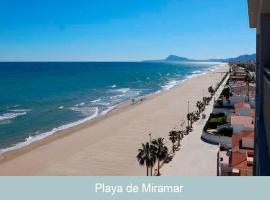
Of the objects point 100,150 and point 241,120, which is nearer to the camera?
point 100,150

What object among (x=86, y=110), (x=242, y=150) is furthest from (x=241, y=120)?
(x=86, y=110)

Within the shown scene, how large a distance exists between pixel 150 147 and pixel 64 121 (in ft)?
91.9

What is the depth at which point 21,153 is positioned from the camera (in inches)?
1341

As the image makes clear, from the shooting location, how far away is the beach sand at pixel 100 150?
28359mm

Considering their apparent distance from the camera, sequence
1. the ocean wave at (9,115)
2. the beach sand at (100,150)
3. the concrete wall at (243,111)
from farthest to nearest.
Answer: the ocean wave at (9,115), the concrete wall at (243,111), the beach sand at (100,150)

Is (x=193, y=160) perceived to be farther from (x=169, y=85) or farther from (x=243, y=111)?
(x=169, y=85)

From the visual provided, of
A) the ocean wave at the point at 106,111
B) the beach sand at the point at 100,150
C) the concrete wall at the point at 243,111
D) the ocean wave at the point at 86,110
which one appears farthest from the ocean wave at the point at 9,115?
the concrete wall at the point at 243,111

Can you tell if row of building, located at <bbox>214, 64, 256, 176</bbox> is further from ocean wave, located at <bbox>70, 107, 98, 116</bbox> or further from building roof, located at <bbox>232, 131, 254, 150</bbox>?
ocean wave, located at <bbox>70, 107, 98, 116</bbox>

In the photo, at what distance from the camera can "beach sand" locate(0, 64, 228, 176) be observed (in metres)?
28.4

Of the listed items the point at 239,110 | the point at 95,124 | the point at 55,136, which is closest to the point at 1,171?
the point at 55,136

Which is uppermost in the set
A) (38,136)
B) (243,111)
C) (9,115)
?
(243,111)

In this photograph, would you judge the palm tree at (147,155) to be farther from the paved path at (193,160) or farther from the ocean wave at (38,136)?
the ocean wave at (38,136)

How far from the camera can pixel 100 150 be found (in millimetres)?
34500

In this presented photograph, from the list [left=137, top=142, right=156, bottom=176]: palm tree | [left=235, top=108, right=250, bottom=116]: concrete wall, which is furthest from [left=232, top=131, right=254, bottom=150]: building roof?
[left=235, top=108, right=250, bottom=116]: concrete wall
